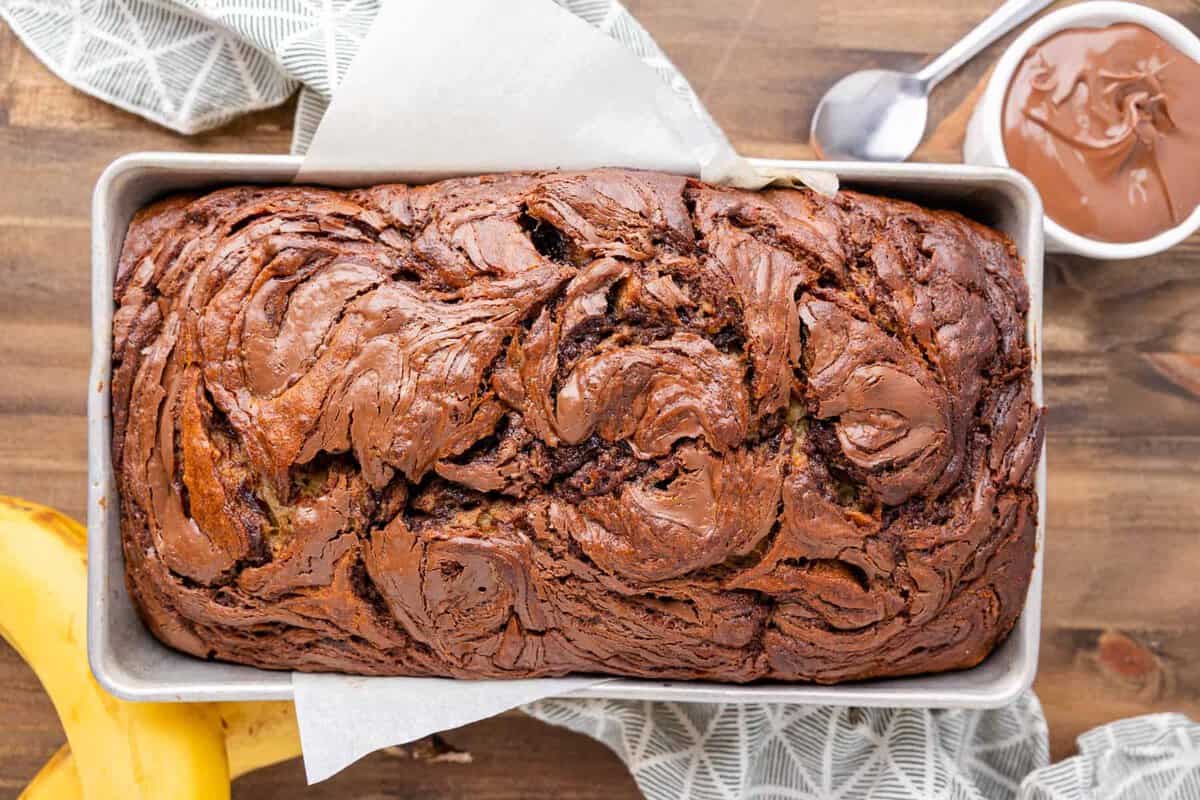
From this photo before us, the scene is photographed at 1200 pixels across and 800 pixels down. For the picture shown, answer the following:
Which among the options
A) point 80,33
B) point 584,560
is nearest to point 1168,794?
point 584,560

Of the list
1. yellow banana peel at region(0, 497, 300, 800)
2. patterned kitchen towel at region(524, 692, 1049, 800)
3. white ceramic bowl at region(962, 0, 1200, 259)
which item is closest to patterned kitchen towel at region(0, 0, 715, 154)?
white ceramic bowl at region(962, 0, 1200, 259)

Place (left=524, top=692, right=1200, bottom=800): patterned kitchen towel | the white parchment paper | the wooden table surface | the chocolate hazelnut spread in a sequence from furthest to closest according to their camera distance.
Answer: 1. the wooden table surface
2. (left=524, top=692, right=1200, bottom=800): patterned kitchen towel
3. the chocolate hazelnut spread
4. the white parchment paper

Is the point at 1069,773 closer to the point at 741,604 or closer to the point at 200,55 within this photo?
the point at 741,604

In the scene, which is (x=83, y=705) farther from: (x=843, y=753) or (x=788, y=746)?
(x=843, y=753)

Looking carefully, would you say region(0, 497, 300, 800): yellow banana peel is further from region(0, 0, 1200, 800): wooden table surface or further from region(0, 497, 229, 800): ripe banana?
region(0, 0, 1200, 800): wooden table surface

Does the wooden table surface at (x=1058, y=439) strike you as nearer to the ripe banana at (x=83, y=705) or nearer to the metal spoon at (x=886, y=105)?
the metal spoon at (x=886, y=105)

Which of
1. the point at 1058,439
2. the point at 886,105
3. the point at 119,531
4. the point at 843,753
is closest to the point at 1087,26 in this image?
the point at 886,105
